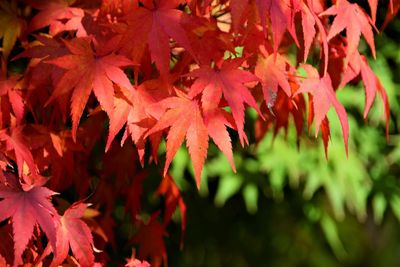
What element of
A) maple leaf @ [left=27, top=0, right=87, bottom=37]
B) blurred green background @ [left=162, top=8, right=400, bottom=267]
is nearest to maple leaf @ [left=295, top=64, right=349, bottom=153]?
maple leaf @ [left=27, top=0, right=87, bottom=37]

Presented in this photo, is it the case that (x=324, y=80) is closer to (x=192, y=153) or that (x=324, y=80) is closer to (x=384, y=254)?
(x=192, y=153)

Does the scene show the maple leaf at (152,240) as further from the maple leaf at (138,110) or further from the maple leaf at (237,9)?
the maple leaf at (237,9)

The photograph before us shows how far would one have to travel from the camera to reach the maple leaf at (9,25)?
1584 mm

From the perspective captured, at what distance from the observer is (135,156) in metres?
1.83

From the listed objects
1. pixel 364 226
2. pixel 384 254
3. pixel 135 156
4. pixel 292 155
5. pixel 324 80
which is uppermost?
pixel 324 80

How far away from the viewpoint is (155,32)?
4.30ft

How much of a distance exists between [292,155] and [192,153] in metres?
1.55

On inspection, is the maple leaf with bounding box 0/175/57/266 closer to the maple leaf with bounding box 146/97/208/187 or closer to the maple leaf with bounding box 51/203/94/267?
the maple leaf with bounding box 51/203/94/267

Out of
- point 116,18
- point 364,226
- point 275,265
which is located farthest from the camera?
point 364,226

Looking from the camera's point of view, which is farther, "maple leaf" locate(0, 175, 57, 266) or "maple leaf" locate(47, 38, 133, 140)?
"maple leaf" locate(47, 38, 133, 140)

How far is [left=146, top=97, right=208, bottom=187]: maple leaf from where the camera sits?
1271mm

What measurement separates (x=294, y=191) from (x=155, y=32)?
5.88 feet

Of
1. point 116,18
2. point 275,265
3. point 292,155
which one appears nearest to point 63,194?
point 116,18

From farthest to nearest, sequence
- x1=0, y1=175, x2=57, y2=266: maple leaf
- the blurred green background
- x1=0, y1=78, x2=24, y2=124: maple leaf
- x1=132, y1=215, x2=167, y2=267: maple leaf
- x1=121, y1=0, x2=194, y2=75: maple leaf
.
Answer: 1. the blurred green background
2. x1=132, y1=215, x2=167, y2=267: maple leaf
3. x1=0, y1=78, x2=24, y2=124: maple leaf
4. x1=121, y1=0, x2=194, y2=75: maple leaf
5. x1=0, y1=175, x2=57, y2=266: maple leaf
